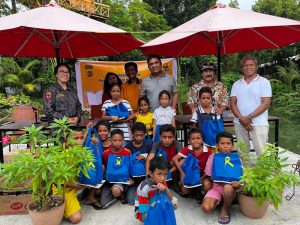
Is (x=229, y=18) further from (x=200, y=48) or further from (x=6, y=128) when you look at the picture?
(x=6, y=128)

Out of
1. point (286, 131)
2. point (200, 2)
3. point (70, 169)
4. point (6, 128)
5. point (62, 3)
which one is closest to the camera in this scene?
point (70, 169)

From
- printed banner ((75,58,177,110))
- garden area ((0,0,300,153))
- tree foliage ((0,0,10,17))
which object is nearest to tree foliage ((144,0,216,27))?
garden area ((0,0,300,153))

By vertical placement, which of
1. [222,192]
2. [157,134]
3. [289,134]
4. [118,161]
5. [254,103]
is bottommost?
[289,134]

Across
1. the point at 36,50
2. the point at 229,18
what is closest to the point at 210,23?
the point at 229,18

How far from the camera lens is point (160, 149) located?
3.54m

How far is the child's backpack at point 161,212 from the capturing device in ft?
8.36

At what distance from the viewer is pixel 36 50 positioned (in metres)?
5.19

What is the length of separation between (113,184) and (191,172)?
97cm

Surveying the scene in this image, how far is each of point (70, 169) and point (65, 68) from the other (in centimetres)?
151

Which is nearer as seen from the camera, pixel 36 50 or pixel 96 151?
pixel 96 151

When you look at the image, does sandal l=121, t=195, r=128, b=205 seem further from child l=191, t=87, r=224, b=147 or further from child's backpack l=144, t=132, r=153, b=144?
child l=191, t=87, r=224, b=147

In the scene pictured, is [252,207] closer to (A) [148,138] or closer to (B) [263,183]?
(B) [263,183]

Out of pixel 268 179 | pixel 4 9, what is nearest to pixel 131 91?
pixel 268 179

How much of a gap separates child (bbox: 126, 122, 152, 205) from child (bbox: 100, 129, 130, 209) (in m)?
0.12
